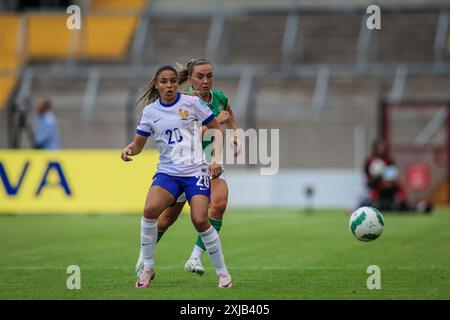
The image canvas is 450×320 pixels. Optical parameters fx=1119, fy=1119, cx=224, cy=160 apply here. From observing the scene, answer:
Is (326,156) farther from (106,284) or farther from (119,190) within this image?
(106,284)

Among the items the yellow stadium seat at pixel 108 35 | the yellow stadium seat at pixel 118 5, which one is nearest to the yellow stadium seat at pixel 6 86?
the yellow stadium seat at pixel 108 35

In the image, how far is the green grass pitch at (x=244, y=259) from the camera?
402 inches

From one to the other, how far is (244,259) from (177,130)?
12.1ft

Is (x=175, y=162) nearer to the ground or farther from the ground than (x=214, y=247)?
farther from the ground

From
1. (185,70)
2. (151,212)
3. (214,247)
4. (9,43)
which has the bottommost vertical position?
(214,247)

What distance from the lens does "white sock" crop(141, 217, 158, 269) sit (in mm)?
10633

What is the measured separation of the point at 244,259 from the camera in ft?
45.5

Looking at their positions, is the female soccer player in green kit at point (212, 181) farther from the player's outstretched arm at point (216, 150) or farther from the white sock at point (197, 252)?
the player's outstretched arm at point (216, 150)

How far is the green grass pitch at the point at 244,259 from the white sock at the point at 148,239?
249mm

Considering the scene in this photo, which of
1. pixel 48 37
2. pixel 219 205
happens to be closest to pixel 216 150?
pixel 219 205

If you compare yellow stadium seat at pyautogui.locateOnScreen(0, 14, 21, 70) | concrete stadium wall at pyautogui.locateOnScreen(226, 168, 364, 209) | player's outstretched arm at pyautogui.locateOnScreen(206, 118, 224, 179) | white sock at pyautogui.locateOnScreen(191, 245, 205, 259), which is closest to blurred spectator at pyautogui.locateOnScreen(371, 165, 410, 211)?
concrete stadium wall at pyautogui.locateOnScreen(226, 168, 364, 209)

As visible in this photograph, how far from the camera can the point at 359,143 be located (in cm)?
2944

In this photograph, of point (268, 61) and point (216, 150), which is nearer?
point (216, 150)

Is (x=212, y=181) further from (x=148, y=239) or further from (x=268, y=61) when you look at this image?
(x=268, y=61)
